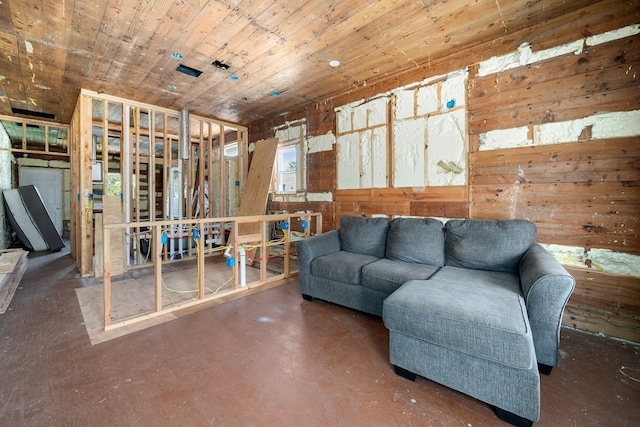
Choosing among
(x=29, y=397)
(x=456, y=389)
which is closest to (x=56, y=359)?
(x=29, y=397)

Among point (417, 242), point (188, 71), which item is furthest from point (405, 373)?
point (188, 71)

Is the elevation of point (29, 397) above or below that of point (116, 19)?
below

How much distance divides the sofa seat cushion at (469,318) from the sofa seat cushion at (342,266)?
0.75 m

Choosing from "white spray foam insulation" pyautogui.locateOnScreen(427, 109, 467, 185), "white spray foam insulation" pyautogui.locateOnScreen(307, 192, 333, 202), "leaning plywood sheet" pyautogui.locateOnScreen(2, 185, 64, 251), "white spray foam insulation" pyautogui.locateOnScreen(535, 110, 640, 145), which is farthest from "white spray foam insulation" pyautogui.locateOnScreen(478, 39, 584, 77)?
"leaning plywood sheet" pyautogui.locateOnScreen(2, 185, 64, 251)

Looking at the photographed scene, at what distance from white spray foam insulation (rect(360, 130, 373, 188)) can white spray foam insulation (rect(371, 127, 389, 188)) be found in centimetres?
7

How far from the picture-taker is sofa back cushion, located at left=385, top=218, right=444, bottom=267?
2.75m

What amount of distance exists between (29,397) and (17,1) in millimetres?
3000

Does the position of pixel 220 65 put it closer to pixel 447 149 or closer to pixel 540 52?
pixel 447 149

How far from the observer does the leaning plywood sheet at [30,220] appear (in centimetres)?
579

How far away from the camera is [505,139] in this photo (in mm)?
2770

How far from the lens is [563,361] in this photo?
6.46 ft

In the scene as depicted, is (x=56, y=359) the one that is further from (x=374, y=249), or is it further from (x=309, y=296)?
(x=374, y=249)

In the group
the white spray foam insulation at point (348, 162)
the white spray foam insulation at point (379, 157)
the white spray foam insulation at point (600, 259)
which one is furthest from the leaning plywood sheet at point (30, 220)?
the white spray foam insulation at point (600, 259)

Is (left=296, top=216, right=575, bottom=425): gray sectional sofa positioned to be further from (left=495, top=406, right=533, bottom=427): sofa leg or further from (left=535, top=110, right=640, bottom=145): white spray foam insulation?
(left=535, top=110, right=640, bottom=145): white spray foam insulation
